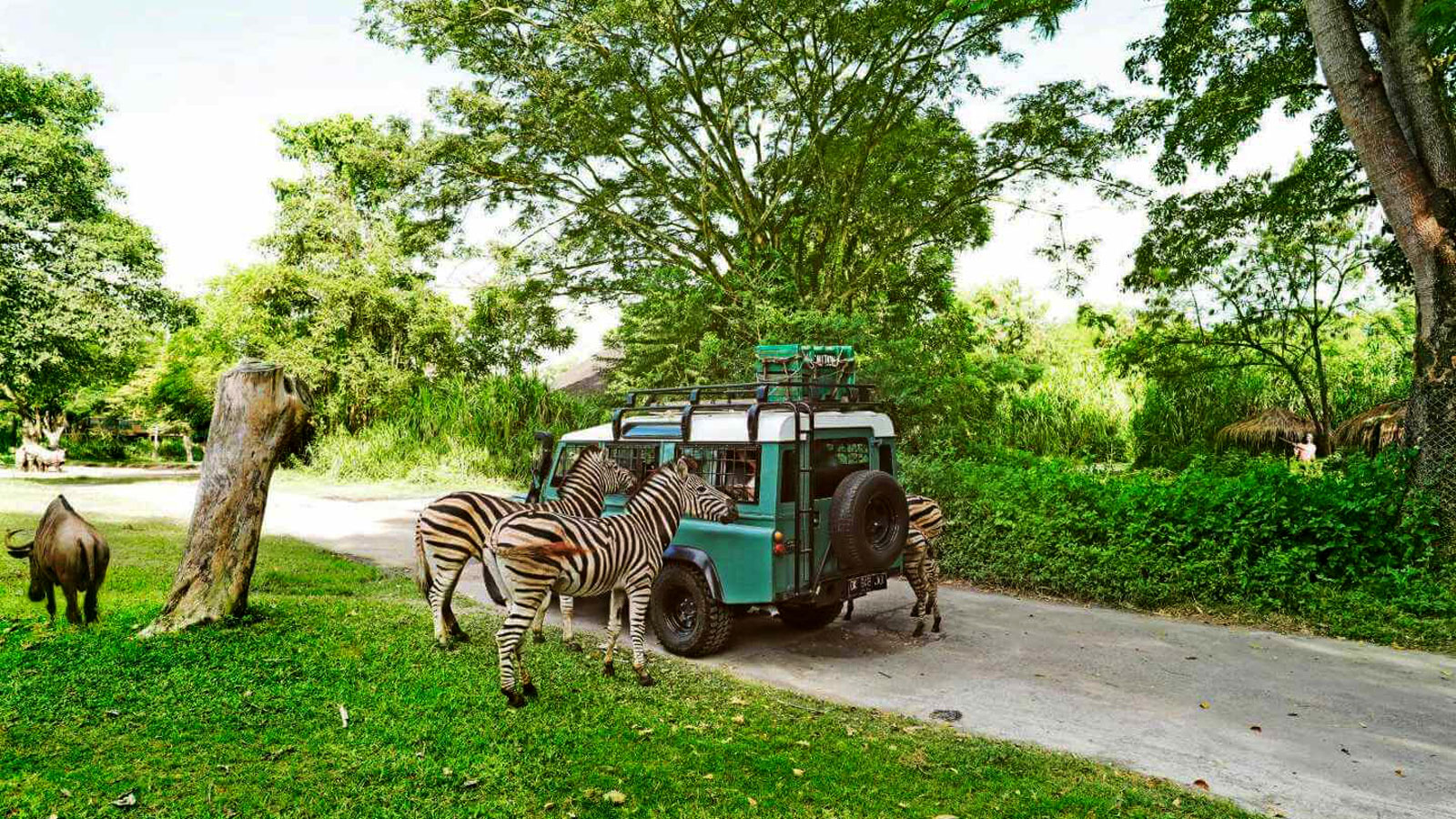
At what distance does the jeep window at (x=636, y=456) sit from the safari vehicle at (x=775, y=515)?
20 millimetres

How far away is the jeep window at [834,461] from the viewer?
20.5ft

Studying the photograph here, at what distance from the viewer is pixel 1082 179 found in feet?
55.4

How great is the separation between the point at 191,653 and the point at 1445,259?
11.5m

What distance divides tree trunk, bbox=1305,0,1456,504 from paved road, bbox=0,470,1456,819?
2638 mm

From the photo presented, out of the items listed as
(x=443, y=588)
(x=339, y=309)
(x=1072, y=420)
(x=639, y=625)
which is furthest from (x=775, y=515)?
(x=339, y=309)

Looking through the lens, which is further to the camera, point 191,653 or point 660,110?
point 660,110

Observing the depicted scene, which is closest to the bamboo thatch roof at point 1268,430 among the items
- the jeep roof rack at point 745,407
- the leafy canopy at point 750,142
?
the leafy canopy at point 750,142

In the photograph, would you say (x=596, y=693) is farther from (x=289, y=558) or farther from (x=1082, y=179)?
(x=1082, y=179)

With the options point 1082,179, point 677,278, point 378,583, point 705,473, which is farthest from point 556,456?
point 1082,179

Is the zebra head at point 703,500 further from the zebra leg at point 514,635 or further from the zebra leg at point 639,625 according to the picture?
the zebra leg at point 514,635

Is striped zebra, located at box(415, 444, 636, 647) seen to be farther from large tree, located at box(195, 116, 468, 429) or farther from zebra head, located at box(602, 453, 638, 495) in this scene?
large tree, located at box(195, 116, 468, 429)

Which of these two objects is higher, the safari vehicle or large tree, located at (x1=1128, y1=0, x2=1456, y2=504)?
large tree, located at (x1=1128, y1=0, x2=1456, y2=504)

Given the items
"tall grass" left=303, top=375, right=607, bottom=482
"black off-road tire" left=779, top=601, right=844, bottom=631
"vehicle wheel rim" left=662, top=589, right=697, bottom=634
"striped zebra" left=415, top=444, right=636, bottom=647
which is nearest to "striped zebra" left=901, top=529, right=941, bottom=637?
"black off-road tire" left=779, top=601, right=844, bottom=631

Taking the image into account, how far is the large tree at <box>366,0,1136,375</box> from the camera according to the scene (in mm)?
16125
